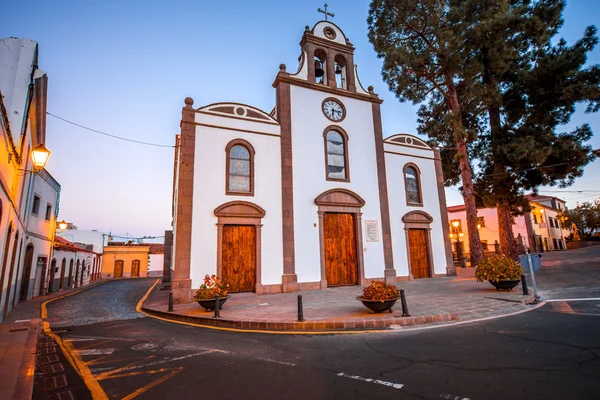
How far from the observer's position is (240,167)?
13953mm

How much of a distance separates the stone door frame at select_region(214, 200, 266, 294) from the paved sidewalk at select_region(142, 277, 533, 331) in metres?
1.84

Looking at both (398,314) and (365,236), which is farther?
(365,236)

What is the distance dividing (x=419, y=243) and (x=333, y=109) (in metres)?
8.83

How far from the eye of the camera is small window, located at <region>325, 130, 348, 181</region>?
15961mm

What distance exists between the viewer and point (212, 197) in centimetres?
1291

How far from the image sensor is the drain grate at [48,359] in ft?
16.0

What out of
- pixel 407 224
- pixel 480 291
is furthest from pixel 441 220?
pixel 480 291

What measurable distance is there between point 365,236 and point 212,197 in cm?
770

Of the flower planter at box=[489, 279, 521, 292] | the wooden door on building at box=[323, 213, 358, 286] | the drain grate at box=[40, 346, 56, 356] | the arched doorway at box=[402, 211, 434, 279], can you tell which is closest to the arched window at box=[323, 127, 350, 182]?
the wooden door on building at box=[323, 213, 358, 286]

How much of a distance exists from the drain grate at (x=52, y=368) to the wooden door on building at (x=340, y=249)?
1103 cm

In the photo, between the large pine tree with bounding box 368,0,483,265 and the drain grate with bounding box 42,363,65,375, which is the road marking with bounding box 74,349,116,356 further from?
the large pine tree with bounding box 368,0,483,265

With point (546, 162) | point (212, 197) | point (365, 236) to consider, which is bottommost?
point (365, 236)

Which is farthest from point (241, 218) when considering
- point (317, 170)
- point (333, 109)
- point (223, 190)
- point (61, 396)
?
point (61, 396)

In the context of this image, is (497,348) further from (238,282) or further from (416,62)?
(416,62)
